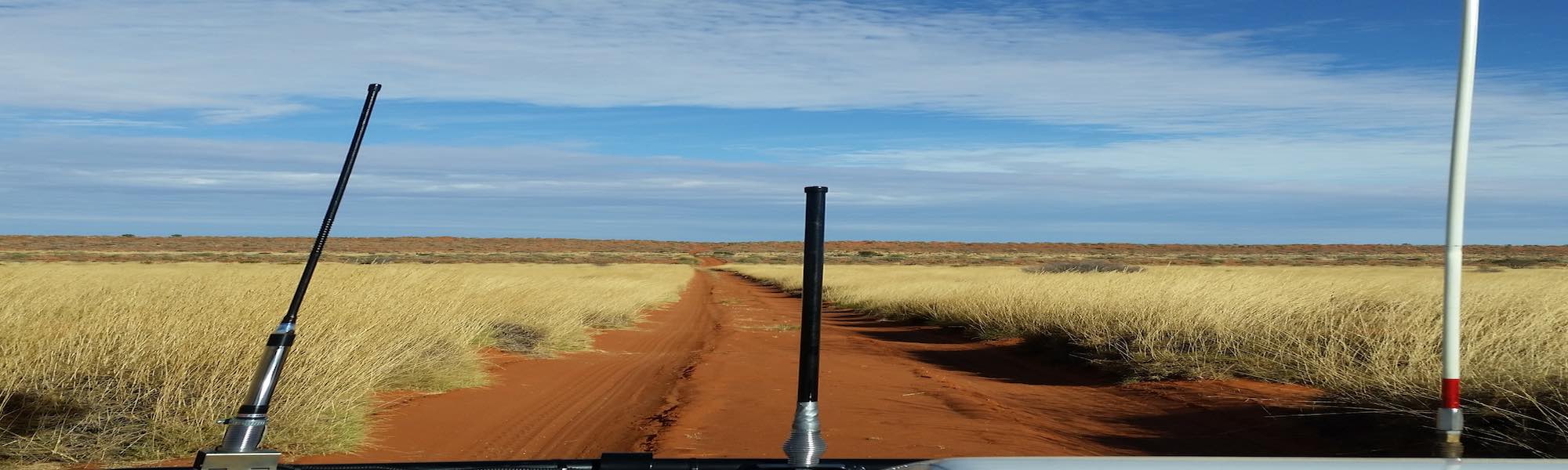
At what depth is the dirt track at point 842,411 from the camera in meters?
7.17

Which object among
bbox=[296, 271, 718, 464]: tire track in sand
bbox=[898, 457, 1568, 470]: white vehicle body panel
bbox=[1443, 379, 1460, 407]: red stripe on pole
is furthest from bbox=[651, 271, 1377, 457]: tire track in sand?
bbox=[898, 457, 1568, 470]: white vehicle body panel

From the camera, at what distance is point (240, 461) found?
2178 millimetres

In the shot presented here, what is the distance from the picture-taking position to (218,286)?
891 cm

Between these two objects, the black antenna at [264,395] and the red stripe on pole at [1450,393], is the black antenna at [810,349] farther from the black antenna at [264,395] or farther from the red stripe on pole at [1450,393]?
the red stripe on pole at [1450,393]

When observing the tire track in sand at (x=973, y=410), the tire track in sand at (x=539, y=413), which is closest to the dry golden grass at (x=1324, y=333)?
the tire track in sand at (x=973, y=410)

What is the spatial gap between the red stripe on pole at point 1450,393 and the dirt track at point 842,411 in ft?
8.72

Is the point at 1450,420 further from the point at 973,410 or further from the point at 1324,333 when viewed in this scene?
the point at 1324,333

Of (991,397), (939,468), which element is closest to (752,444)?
(991,397)

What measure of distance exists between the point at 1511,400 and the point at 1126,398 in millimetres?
3607

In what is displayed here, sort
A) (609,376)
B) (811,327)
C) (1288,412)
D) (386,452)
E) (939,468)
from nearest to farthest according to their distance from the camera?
1. (939,468)
2. (811,327)
3. (386,452)
4. (1288,412)
5. (609,376)

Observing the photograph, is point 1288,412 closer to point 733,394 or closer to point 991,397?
point 991,397

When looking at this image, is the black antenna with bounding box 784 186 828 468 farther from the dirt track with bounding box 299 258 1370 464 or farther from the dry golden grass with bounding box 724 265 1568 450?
the dry golden grass with bounding box 724 265 1568 450

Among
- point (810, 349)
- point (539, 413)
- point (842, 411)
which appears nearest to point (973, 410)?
point (842, 411)

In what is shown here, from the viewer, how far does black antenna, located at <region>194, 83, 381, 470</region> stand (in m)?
2.19
